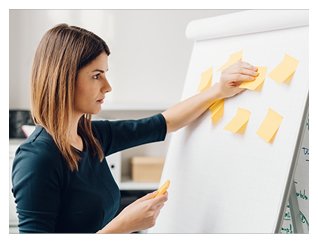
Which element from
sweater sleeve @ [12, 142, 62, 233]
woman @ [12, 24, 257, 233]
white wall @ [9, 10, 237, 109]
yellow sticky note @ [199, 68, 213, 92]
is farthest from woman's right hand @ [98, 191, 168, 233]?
white wall @ [9, 10, 237, 109]

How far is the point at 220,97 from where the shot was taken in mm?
1290

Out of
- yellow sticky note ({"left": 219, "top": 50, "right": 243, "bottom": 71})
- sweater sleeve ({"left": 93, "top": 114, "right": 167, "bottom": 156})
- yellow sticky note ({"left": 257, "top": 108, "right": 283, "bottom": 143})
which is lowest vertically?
sweater sleeve ({"left": 93, "top": 114, "right": 167, "bottom": 156})

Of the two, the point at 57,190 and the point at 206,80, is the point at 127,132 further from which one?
the point at 57,190

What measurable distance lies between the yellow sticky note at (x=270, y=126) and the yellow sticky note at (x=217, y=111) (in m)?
0.18

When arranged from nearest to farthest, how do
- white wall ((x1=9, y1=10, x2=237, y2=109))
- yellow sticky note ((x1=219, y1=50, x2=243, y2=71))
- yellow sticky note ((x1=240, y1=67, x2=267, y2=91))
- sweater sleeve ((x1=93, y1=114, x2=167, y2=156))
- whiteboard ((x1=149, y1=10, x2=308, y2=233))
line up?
whiteboard ((x1=149, y1=10, x2=308, y2=233)) < yellow sticky note ((x1=240, y1=67, x2=267, y2=91)) < yellow sticky note ((x1=219, y1=50, x2=243, y2=71)) < sweater sleeve ((x1=93, y1=114, x2=167, y2=156)) < white wall ((x1=9, y1=10, x2=237, y2=109))

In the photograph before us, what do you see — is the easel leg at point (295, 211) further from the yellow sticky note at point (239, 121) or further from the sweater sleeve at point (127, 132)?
the sweater sleeve at point (127, 132)

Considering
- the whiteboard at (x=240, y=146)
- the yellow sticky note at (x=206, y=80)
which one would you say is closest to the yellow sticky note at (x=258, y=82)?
the whiteboard at (x=240, y=146)

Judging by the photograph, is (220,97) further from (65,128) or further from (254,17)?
(65,128)

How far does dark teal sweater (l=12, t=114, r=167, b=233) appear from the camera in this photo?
105 centimetres

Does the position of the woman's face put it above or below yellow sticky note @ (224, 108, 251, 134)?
above

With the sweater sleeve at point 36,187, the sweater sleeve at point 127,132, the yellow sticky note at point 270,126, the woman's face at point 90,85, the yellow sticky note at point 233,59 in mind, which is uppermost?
the yellow sticky note at point 233,59

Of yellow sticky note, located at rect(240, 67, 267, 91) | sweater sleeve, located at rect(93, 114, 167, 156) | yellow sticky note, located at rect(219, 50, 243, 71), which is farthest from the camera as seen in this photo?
sweater sleeve, located at rect(93, 114, 167, 156)

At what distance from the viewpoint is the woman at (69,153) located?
1057mm

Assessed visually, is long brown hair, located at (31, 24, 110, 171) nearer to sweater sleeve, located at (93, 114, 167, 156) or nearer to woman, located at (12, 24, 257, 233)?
woman, located at (12, 24, 257, 233)
